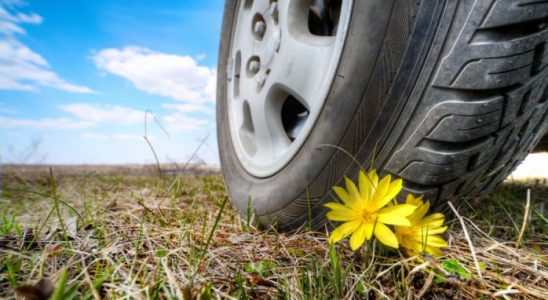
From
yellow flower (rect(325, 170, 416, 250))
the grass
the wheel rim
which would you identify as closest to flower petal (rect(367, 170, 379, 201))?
yellow flower (rect(325, 170, 416, 250))

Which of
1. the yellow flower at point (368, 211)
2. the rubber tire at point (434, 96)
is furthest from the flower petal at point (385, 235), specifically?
the rubber tire at point (434, 96)

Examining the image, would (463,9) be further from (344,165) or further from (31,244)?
(31,244)

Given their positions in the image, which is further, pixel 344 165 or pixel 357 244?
pixel 344 165

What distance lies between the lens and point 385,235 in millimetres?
723

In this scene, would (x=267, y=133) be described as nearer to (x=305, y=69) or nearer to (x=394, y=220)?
(x=305, y=69)

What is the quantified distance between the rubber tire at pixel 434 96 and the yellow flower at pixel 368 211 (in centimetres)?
12

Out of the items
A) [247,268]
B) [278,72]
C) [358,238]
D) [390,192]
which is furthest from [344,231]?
[278,72]

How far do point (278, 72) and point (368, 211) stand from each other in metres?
0.81

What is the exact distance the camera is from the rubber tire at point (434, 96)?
762mm

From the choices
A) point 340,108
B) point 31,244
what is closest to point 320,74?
point 340,108

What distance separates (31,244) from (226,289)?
603 millimetres

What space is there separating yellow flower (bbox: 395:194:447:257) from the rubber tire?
0.09m

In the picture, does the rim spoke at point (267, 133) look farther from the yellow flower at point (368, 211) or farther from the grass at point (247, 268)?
the yellow flower at point (368, 211)

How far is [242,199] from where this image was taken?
1497mm
